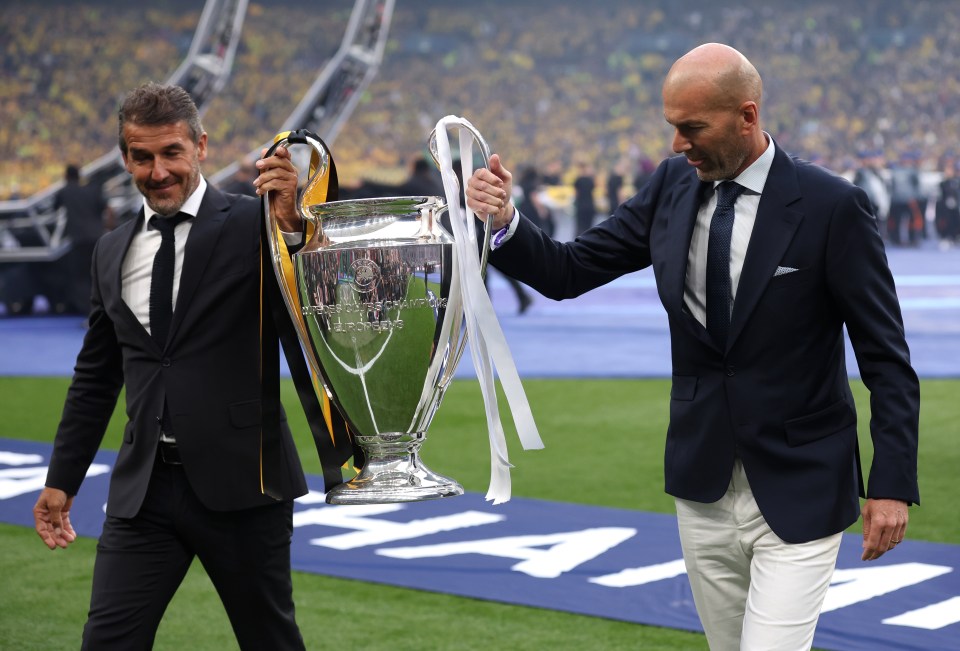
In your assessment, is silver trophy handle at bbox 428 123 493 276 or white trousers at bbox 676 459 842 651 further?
white trousers at bbox 676 459 842 651

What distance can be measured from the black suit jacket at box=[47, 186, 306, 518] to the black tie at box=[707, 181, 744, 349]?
2.77 feet

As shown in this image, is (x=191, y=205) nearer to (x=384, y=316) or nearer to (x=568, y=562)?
(x=384, y=316)

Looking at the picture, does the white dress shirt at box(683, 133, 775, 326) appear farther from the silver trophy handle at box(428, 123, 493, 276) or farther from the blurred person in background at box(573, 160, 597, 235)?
the blurred person in background at box(573, 160, 597, 235)

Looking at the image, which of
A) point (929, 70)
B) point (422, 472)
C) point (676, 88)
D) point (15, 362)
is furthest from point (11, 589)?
point (929, 70)

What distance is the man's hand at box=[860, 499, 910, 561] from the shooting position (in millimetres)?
2035

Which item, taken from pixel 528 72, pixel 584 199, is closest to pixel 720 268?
pixel 584 199

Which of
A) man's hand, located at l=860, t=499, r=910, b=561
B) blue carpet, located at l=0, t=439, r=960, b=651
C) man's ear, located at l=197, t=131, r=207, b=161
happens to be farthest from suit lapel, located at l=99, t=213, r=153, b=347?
blue carpet, located at l=0, t=439, r=960, b=651

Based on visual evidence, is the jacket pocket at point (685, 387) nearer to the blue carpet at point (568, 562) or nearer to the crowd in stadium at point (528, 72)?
the blue carpet at point (568, 562)

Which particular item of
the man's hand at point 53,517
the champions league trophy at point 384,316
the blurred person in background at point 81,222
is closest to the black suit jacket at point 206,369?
the man's hand at point 53,517

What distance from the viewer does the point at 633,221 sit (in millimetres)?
2340

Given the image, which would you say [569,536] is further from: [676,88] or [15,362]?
[15,362]

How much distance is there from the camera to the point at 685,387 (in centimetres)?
219

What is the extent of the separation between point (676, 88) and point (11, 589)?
3.18m

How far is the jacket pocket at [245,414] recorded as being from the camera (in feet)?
7.75
